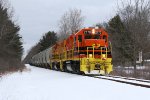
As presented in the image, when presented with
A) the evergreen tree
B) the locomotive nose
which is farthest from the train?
the evergreen tree

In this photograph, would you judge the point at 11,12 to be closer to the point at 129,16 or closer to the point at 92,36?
the point at 129,16

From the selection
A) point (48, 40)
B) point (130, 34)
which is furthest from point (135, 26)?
point (48, 40)

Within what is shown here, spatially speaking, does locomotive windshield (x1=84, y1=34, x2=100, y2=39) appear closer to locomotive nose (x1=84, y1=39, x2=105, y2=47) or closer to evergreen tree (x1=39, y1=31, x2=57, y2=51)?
locomotive nose (x1=84, y1=39, x2=105, y2=47)

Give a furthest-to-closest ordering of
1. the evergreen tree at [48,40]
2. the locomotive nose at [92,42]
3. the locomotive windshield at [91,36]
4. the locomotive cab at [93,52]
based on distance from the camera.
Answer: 1. the evergreen tree at [48,40]
2. the locomotive windshield at [91,36]
3. the locomotive nose at [92,42]
4. the locomotive cab at [93,52]

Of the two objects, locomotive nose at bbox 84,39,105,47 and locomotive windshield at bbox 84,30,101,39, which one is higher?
locomotive windshield at bbox 84,30,101,39

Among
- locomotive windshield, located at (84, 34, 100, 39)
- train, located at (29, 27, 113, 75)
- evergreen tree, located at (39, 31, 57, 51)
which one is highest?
evergreen tree, located at (39, 31, 57, 51)

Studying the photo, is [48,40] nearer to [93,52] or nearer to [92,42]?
[92,42]

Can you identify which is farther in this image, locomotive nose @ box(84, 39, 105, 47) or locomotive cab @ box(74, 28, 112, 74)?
locomotive nose @ box(84, 39, 105, 47)

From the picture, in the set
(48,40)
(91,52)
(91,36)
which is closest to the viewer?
(91,52)

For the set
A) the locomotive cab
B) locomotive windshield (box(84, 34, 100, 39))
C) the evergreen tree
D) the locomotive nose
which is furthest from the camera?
the evergreen tree

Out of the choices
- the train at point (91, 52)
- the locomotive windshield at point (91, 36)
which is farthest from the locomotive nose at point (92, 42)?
the locomotive windshield at point (91, 36)

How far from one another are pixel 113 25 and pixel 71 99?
52661 millimetres

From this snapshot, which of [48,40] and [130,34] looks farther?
[48,40]

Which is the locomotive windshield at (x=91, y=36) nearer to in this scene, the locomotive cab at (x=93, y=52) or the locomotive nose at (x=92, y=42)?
the locomotive cab at (x=93, y=52)
